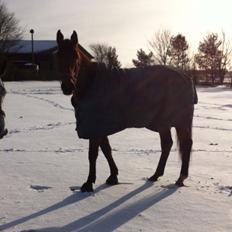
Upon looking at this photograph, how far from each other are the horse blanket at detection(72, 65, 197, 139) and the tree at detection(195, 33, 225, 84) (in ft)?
169

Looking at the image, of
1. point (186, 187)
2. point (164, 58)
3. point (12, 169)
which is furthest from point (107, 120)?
point (164, 58)

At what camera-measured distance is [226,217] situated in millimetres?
4312

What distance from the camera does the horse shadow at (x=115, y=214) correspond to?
404cm

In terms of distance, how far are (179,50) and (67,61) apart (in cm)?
6060

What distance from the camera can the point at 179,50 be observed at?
210 feet

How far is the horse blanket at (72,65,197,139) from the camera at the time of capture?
207 inches

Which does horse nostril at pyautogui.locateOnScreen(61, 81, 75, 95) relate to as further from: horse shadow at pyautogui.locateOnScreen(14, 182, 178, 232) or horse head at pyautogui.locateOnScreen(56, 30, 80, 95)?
horse shadow at pyautogui.locateOnScreen(14, 182, 178, 232)

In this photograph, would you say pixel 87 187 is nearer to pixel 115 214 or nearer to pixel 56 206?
pixel 56 206

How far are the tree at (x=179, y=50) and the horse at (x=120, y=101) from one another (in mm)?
56784

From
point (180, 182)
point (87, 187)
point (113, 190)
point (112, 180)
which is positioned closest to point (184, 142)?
point (180, 182)

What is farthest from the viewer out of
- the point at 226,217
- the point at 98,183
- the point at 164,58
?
the point at 164,58

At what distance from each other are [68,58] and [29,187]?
5.26ft

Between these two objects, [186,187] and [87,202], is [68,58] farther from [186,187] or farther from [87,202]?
[186,187]

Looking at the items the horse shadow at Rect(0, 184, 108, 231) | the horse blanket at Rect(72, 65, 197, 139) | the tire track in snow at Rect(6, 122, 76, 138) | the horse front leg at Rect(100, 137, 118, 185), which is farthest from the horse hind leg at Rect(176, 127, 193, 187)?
the tire track in snow at Rect(6, 122, 76, 138)
